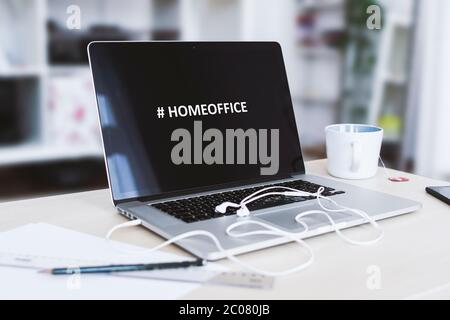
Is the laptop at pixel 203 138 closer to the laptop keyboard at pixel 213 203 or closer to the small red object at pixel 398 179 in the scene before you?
the laptop keyboard at pixel 213 203

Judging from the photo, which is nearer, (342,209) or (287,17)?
(342,209)

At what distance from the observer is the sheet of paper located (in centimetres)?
50

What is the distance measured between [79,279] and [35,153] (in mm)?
1895

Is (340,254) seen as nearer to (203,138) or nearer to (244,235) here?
(244,235)

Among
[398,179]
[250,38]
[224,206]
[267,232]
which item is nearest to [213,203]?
[224,206]

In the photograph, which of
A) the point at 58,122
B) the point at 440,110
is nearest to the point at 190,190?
the point at 58,122

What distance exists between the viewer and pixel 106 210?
788mm

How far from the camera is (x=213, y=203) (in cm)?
76

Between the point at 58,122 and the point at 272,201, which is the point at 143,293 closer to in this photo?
the point at 272,201

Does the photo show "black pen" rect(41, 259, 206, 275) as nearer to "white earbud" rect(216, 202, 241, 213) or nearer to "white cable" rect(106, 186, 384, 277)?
"white cable" rect(106, 186, 384, 277)

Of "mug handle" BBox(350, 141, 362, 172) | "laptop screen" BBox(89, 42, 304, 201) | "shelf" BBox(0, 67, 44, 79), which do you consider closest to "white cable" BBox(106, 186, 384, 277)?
"laptop screen" BBox(89, 42, 304, 201)

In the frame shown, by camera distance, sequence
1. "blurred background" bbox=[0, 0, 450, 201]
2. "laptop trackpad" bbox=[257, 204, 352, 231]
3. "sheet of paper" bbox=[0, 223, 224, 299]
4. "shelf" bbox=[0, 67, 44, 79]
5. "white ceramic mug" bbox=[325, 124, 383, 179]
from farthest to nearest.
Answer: "blurred background" bbox=[0, 0, 450, 201]
"shelf" bbox=[0, 67, 44, 79]
"white ceramic mug" bbox=[325, 124, 383, 179]
"laptop trackpad" bbox=[257, 204, 352, 231]
"sheet of paper" bbox=[0, 223, 224, 299]

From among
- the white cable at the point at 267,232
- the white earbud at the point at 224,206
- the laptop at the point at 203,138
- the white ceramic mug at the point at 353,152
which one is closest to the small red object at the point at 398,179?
the white ceramic mug at the point at 353,152
